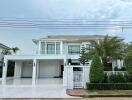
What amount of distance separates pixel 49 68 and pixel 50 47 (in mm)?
4005

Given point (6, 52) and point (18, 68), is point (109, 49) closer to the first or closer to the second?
point (18, 68)

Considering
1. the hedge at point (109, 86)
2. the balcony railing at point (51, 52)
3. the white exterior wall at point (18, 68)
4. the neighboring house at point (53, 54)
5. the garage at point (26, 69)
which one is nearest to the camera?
the hedge at point (109, 86)

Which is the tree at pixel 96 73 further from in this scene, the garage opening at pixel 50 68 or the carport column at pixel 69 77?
the garage opening at pixel 50 68

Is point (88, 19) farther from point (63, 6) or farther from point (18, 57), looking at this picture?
point (18, 57)

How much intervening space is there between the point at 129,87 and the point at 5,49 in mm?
35212

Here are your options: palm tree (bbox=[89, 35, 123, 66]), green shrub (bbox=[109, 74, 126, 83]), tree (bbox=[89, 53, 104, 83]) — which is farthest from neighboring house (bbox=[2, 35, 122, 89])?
tree (bbox=[89, 53, 104, 83])

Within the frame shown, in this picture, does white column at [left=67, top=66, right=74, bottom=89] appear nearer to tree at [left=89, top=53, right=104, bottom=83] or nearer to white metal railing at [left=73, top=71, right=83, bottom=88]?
white metal railing at [left=73, top=71, right=83, bottom=88]

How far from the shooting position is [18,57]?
33.6 metres

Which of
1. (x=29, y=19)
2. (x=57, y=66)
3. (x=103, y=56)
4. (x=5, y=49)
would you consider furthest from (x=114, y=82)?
(x=5, y=49)

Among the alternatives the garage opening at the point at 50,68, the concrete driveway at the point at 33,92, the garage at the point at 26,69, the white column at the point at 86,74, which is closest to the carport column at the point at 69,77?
the concrete driveway at the point at 33,92

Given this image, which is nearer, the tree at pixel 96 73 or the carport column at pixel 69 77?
the tree at pixel 96 73

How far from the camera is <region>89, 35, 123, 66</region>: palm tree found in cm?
2583

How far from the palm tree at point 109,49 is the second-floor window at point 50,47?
1214 centimetres

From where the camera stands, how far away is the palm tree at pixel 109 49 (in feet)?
84.7
